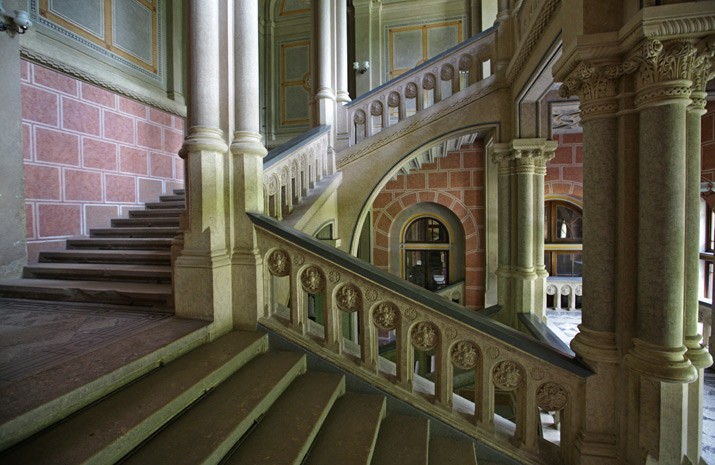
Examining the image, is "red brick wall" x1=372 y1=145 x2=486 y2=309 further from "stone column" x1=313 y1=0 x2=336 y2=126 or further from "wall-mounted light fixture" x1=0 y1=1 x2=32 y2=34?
"wall-mounted light fixture" x1=0 y1=1 x2=32 y2=34

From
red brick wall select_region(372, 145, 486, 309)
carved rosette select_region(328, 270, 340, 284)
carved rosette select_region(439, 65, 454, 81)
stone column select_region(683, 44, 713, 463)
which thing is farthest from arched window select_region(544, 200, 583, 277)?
carved rosette select_region(328, 270, 340, 284)

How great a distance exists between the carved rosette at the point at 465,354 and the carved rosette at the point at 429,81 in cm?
366

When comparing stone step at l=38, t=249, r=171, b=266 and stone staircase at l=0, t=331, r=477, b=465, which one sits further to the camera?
stone step at l=38, t=249, r=171, b=266

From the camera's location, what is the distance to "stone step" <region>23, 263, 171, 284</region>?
3066 mm

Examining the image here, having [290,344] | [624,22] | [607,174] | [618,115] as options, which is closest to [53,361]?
[290,344]

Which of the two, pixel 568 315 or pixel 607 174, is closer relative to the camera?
pixel 607 174

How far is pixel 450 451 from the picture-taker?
6.57ft

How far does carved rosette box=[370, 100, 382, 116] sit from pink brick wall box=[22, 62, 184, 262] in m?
3.34

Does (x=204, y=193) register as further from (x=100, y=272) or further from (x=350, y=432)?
(x=350, y=432)

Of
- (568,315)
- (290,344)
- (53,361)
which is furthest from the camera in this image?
(568,315)

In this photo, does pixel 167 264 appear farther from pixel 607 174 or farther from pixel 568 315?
pixel 568 315

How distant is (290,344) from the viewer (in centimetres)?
245

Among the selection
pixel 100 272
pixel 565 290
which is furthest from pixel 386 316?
pixel 565 290

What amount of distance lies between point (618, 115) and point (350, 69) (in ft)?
23.3
